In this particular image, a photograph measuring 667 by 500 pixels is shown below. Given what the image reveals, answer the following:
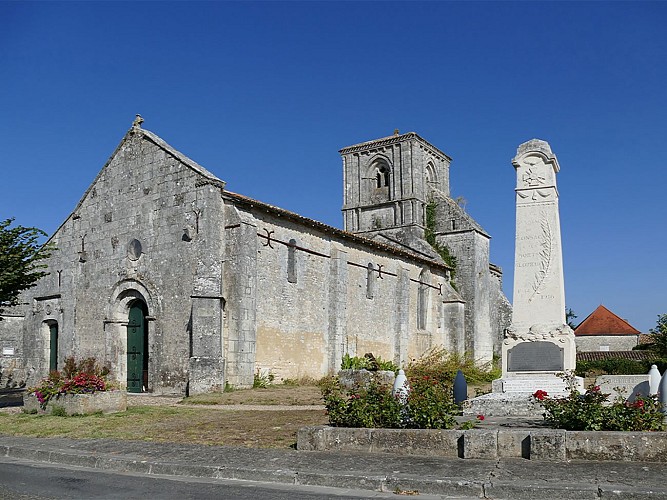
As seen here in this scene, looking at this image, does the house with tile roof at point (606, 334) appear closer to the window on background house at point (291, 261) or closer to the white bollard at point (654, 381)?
the window on background house at point (291, 261)

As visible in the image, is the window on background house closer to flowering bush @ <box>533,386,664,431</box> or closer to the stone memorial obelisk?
the stone memorial obelisk

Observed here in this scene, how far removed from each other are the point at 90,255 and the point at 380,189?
19203mm

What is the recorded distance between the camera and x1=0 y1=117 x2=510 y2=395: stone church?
66.3 feet

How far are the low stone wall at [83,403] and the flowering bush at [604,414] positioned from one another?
9964mm

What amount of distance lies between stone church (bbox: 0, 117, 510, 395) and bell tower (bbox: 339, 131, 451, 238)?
610cm

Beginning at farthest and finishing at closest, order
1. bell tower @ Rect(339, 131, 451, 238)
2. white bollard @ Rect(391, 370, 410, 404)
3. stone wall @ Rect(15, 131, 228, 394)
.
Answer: bell tower @ Rect(339, 131, 451, 238)
stone wall @ Rect(15, 131, 228, 394)
white bollard @ Rect(391, 370, 410, 404)

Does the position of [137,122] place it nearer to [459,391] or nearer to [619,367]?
[459,391]

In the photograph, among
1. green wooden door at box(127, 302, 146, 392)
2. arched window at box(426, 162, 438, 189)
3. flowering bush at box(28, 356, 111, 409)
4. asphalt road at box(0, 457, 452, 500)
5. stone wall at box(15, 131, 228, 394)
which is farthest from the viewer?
arched window at box(426, 162, 438, 189)

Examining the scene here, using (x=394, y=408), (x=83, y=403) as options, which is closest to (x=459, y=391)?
(x=394, y=408)

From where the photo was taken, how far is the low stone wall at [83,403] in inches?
559

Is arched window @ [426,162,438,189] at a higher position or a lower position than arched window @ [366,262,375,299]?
higher

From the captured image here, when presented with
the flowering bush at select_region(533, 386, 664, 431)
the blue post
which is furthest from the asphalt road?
the blue post

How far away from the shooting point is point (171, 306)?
21.5 metres

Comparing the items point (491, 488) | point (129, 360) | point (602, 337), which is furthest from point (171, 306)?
point (602, 337)
